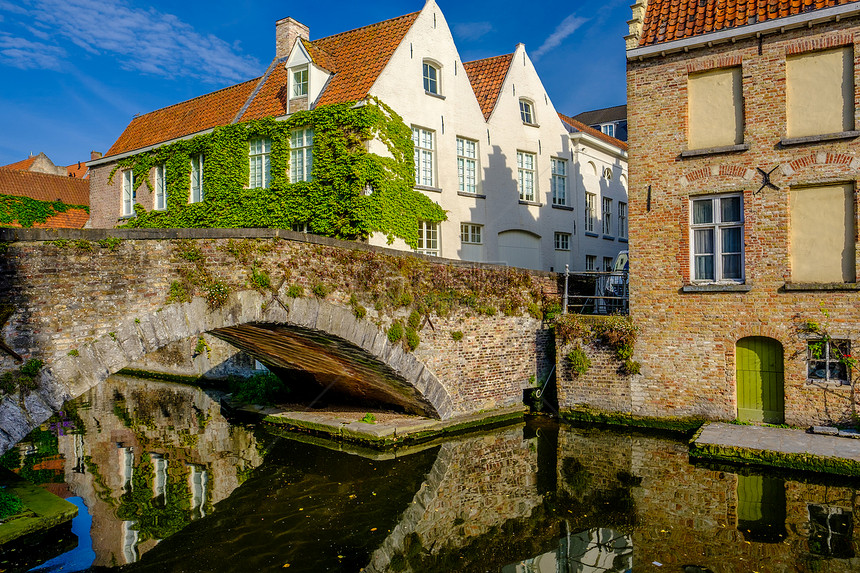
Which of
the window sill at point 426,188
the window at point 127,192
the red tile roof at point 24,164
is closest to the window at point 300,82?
the window sill at point 426,188

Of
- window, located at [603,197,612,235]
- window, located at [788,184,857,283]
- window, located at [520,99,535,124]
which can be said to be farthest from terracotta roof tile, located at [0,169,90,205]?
window, located at [788,184,857,283]

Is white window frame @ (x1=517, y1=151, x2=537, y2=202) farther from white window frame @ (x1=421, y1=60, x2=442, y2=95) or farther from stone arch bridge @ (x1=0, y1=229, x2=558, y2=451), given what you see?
stone arch bridge @ (x1=0, y1=229, x2=558, y2=451)

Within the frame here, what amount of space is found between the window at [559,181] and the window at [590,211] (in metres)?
1.94

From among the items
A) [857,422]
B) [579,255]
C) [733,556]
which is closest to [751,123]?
[857,422]

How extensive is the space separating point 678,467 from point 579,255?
1365cm

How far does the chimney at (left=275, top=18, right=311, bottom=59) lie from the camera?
65.4ft

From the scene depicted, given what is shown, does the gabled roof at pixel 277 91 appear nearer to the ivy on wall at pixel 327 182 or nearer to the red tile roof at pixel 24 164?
the ivy on wall at pixel 327 182

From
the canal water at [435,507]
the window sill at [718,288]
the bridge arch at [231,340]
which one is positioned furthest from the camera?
the window sill at [718,288]

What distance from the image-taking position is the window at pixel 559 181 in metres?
22.0

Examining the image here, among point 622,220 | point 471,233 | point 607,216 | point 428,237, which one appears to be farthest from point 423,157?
point 622,220

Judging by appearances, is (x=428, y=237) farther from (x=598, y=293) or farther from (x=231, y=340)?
(x=231, y=340)

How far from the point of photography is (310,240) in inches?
386

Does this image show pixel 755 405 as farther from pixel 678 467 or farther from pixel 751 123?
pixel 751 123

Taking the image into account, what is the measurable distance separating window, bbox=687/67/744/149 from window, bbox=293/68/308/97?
991 centimetres
